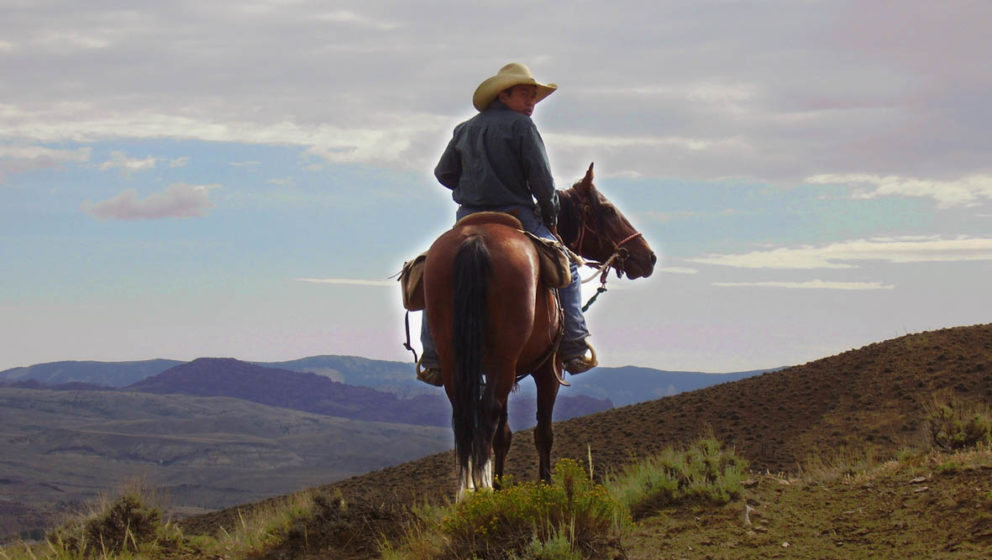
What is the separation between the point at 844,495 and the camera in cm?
933

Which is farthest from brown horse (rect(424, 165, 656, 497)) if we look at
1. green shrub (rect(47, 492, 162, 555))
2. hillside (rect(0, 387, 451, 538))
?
hillside (rect(0, 387, 451, 538))

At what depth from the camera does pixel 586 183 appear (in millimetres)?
10336

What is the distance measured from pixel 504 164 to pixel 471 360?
6.77ft

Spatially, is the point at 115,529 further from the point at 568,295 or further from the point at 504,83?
the point at 504,83

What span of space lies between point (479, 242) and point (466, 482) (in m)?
1.78

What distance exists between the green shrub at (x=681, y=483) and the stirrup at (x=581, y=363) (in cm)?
114

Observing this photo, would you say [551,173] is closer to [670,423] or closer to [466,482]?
[466,482]

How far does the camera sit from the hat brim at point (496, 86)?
9.33 meters

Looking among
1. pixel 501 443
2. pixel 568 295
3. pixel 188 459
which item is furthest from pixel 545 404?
pixel 188 459

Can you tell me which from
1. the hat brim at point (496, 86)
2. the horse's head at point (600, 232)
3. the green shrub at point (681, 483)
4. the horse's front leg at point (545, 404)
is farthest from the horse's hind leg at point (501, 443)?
the hat brim at point (496, 86)

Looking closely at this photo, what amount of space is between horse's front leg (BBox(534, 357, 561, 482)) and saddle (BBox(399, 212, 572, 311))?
0.88 metres

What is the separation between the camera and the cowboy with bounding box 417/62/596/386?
9133 millimetres

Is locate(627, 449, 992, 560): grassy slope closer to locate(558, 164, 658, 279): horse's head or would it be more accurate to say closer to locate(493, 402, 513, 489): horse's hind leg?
locate(493, 402, 513, 489): horse's hind leg

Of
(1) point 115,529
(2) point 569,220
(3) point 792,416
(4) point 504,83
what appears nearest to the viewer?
(4) point 504,83
